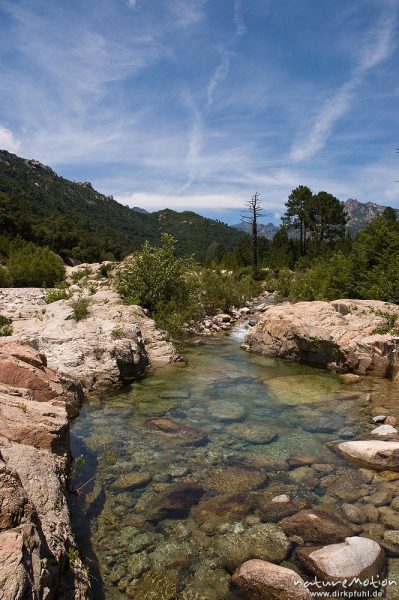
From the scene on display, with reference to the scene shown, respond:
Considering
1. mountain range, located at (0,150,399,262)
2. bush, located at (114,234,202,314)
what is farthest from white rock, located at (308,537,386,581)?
mountain range, located at (0,150,399,262)

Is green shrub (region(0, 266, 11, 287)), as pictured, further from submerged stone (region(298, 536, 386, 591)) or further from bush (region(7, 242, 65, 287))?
submerged stone (region(298, 536, 386, 591))

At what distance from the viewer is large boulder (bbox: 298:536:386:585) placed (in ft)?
15.5

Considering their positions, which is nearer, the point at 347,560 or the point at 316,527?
the point at 347,560

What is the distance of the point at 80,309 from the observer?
49.2 ft

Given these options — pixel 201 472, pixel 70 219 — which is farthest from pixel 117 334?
pixel 70 219

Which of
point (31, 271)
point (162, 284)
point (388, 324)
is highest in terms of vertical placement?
point (31, 271)

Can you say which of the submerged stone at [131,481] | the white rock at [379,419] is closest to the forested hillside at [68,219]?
the white rock at [379,419]

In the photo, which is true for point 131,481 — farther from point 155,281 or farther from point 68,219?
point 68,219

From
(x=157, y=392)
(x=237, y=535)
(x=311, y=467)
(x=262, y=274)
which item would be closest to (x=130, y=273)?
(x=157, y=392)

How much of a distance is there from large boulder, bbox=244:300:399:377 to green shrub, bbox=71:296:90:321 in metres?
7.08

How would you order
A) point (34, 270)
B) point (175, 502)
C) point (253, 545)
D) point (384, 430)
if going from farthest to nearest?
point (34, 270)
point (384, 430)
point (175, 502)
point (253, 545)

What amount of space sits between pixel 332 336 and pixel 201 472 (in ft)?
29.2

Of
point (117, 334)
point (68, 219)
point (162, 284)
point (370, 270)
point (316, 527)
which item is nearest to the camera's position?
point (316, 527)

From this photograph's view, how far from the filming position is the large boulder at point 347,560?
15.5 ft
